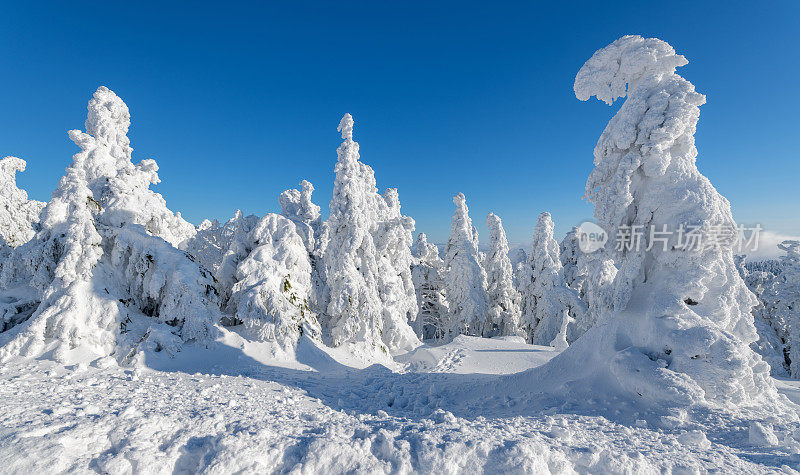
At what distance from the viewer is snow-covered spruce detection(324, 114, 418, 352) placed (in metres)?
16.8

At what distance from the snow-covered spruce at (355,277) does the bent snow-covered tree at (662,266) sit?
9.63 meters

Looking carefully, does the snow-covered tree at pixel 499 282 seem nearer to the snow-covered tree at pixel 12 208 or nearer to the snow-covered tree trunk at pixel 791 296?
the snow-covered tree trunk at pixel 791 296

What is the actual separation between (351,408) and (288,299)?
7.16 m

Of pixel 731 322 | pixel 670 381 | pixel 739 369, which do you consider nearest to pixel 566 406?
pixel 670 381

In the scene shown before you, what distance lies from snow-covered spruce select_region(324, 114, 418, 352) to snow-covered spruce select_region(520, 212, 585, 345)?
41.9 ft

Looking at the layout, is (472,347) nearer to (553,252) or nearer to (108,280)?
(553,252)

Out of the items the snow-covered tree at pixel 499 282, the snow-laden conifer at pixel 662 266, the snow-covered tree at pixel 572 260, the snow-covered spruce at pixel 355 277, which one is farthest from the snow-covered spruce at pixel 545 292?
the snow-laden conifer at pixel 662 266

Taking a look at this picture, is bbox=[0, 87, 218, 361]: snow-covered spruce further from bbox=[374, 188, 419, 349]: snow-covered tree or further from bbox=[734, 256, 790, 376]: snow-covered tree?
bbox=[734, 256, 790, 376]: snow-covered tree

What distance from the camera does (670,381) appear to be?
711cm

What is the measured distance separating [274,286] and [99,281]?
18.7 feet

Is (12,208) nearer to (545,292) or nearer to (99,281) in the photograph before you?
(99,281)

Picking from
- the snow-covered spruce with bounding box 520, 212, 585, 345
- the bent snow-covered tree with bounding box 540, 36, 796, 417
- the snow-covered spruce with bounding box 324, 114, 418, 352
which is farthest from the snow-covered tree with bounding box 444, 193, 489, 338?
the bent snow-covered tree with bounding box 540, 36, 796, 417

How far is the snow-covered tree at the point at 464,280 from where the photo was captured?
26.7 meters

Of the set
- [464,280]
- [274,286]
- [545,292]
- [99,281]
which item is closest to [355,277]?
[274,286]
